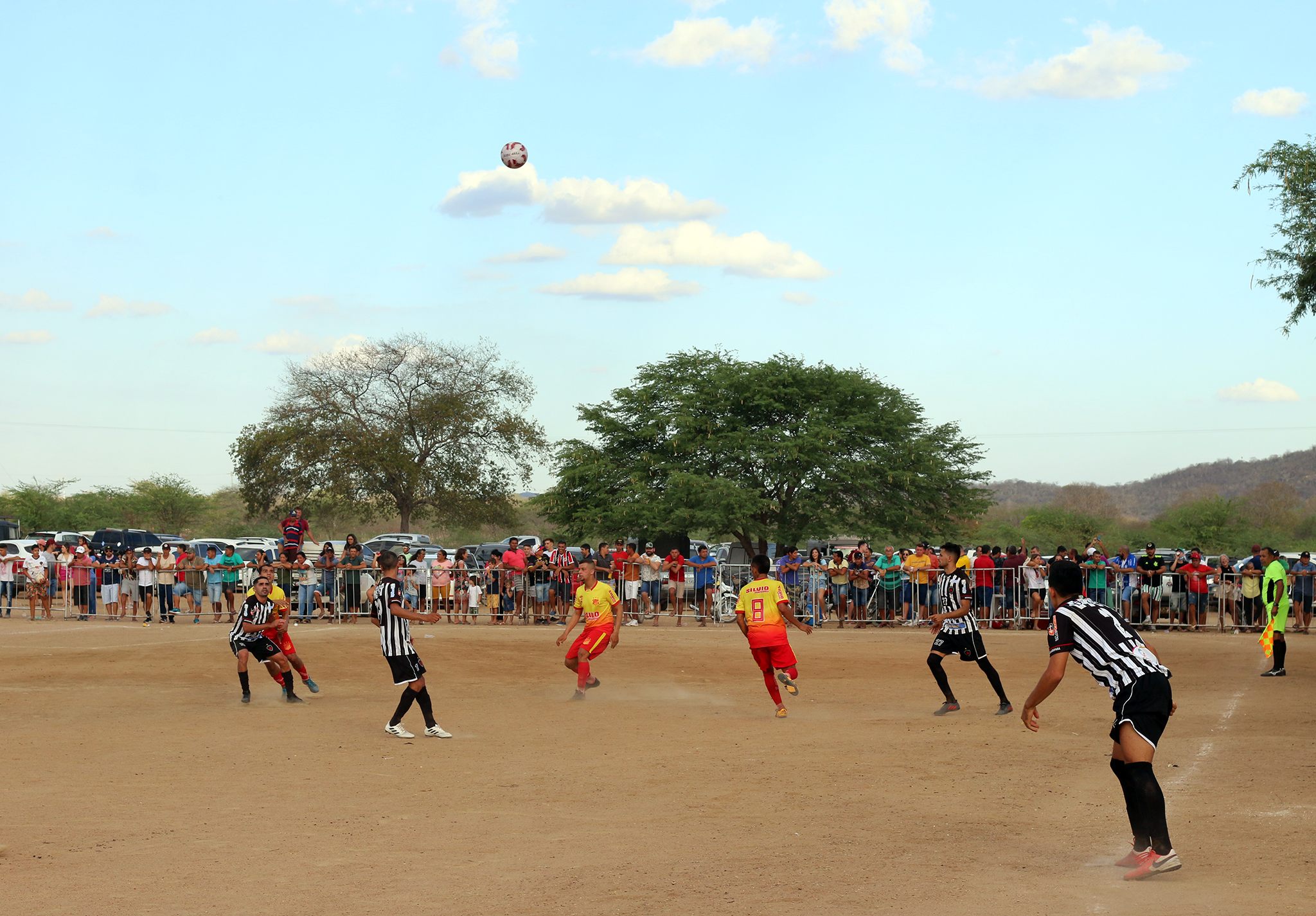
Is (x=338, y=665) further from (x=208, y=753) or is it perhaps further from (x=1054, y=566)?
(x=1054, y=566)

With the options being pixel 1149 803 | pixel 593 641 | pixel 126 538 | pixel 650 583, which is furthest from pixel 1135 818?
pixel 126 538

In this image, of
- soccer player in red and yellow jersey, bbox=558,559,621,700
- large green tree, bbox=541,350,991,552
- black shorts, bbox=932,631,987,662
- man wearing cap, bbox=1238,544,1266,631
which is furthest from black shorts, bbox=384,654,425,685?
large green tree, bbox=541,350,991,552

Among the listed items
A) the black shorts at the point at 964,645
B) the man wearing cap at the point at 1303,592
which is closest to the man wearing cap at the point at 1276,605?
the black shorts at the point at 964,645

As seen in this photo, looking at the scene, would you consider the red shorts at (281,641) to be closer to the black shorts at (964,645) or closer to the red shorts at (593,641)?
the red shorts at (593,641)

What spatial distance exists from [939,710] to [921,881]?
7110 millimetres

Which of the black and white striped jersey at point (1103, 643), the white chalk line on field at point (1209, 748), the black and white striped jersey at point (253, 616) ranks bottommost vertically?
the white chalk line on field at point (1209, 748)

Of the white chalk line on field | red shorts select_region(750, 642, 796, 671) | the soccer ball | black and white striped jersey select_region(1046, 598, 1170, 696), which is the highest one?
the soccer ball

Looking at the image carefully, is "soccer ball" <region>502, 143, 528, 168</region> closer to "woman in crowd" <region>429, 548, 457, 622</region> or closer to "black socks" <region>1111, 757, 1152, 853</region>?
"woman in crowd" <region>429, 548, 457, 622</region>

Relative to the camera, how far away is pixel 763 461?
44.0 m

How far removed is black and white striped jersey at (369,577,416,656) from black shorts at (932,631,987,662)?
576 centimetres

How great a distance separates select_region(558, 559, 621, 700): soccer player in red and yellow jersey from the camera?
14.1 metres

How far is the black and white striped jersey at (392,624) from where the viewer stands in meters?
11.5

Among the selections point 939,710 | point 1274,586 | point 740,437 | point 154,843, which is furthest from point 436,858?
point 740,437

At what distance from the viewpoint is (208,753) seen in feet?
35.2
